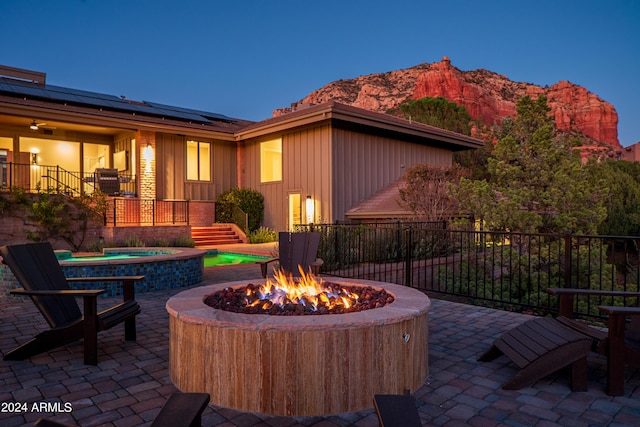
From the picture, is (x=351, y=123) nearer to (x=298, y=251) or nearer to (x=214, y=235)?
(x=214, y=235)

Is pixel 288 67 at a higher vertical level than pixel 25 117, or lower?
higher

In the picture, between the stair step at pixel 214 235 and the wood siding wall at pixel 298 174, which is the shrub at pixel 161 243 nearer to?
the stair step at pixel 214 235

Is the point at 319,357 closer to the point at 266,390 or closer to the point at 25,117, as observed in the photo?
the point at 266,390

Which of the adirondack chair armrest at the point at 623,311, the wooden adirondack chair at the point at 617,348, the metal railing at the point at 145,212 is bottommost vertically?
the wooden adirondack chair at the point at 617,348

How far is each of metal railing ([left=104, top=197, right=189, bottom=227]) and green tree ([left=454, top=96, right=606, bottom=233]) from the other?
10270mm

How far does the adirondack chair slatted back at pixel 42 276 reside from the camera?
11.4 ft

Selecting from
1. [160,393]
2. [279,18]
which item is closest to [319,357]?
[160,393]

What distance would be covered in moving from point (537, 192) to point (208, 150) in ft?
41.5

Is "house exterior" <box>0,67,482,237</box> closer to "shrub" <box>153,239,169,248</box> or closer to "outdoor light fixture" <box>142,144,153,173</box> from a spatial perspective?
"outdoor light fixture" <box>142,144,153,173</box>

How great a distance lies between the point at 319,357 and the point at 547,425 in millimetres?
1397

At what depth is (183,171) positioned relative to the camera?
16.1 meters

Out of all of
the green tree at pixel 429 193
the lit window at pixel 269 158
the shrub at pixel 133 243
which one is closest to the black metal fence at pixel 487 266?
the green tree at pixel 429 193

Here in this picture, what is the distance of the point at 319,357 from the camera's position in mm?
2592

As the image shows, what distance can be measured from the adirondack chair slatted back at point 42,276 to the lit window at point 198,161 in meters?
12.8
